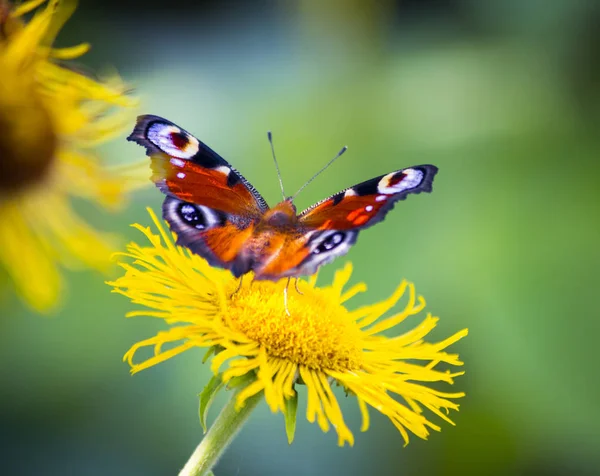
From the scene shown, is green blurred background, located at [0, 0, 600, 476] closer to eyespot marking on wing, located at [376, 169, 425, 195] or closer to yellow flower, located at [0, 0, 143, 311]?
yellow flower, located at [0, 0, 143, 311]

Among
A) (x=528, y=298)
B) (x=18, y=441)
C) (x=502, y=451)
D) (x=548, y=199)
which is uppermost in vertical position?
(x=548, y=199)

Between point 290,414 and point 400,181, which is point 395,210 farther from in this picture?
point 290,414

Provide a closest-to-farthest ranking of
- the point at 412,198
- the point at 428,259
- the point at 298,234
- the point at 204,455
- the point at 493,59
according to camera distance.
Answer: the point at 204,455, the point at 298,234, the point at 428,259, the point at 412,198, the point at 493,59

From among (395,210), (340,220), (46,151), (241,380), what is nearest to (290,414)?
(241,380)

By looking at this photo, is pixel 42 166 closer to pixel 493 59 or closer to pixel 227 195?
pixel 227 195

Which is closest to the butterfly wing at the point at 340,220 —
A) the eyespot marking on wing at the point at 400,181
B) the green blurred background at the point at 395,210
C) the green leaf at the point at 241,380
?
the eyespot marking on wing at the point at 400,181

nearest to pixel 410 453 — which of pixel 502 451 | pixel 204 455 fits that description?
pixel 502 451
